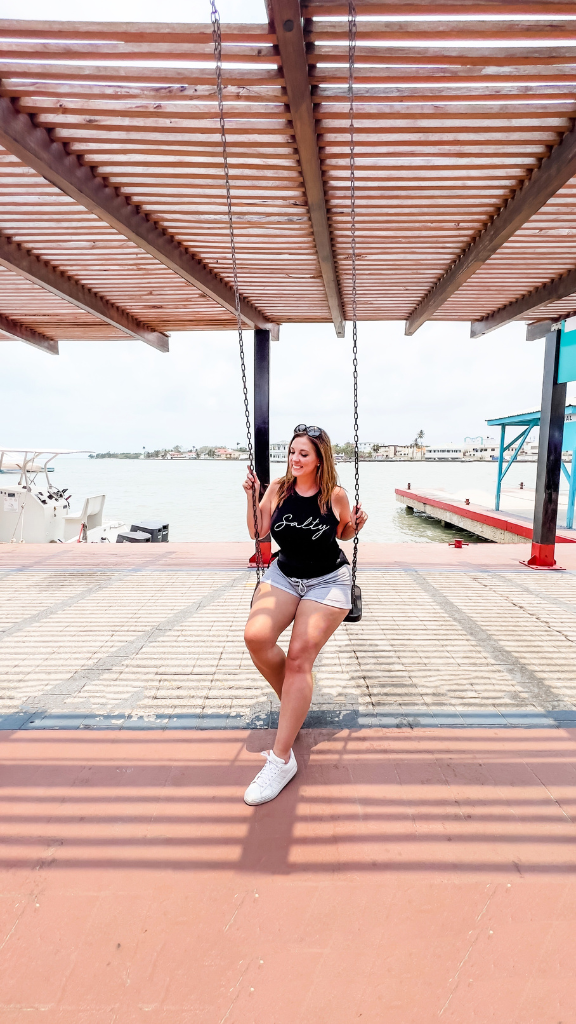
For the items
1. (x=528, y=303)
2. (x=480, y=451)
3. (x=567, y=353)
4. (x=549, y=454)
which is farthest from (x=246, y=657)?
(x=480, y=451)

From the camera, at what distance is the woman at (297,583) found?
2.11m

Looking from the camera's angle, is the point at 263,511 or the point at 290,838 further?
the point at 263,511

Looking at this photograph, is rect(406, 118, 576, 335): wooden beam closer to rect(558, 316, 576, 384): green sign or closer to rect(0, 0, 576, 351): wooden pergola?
rect(0, 0, 576, 351): wooden pergola

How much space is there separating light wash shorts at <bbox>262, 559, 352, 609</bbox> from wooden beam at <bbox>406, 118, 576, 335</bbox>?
7.91ft

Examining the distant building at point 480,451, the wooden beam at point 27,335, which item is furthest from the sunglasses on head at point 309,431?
the distant building at point 480,451

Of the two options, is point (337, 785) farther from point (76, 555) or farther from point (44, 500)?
point (44, 500)

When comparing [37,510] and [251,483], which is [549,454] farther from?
[37,510]

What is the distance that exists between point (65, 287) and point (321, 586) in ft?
13.5

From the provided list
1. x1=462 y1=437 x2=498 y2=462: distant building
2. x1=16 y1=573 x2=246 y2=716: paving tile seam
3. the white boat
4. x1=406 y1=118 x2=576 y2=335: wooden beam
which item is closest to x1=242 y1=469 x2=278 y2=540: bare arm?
x1=16 y1=573 x2=246 y2=716: paving tile seam

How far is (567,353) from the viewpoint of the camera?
5.61 m

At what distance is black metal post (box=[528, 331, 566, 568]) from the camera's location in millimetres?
5840

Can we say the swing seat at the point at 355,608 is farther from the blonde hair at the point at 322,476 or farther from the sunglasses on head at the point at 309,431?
the sunglasses on head at the point at 309,431

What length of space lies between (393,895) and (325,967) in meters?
0.33

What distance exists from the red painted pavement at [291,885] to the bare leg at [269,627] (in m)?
0.47
